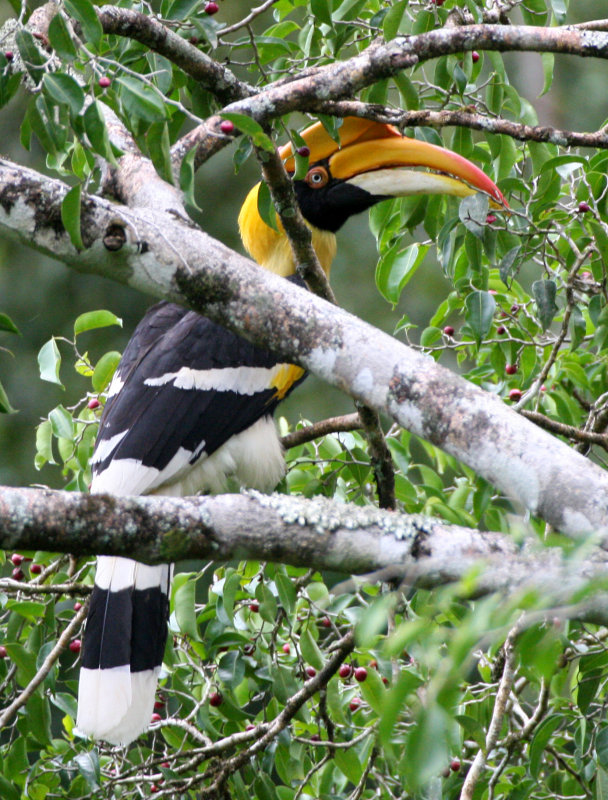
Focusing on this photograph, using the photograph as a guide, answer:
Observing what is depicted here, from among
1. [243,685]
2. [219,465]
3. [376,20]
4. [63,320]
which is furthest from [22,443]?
[376,20]

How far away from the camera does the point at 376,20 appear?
2.17 m

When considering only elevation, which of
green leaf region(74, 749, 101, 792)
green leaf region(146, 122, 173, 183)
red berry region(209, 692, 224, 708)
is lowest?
green leaf region(74, 749, 101, 792)

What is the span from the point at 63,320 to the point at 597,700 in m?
4.60

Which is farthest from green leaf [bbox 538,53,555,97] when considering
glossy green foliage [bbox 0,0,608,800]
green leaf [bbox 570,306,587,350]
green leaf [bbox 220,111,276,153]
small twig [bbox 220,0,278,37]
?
green leaf [bbox 220,111,276,153]

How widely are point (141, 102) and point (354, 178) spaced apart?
1.74 m

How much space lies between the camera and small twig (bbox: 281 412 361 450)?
2.54m

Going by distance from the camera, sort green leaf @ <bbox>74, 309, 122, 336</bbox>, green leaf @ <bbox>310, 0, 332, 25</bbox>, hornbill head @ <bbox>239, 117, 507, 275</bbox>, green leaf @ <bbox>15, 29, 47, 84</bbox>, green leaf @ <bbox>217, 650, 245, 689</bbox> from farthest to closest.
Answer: hornbill head @ <bbox>239, 117, 507, 275</bbox>, green leaf @ <bbox>74, 309, 122, 336</bbox>, green leaf @ <bbox>217, 650, 245, 689</bbox>, green leaf @ <bbox>310, 0, 332, 25</bbox>, green leaf @ <bbox>15, 29, 47, 84</bbox>

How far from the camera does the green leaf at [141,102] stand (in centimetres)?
139

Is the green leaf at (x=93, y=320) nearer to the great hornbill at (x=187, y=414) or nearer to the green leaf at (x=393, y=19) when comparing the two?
the great hornbill at (x=187, y=414)

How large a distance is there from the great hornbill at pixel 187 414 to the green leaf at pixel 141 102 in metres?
1.06

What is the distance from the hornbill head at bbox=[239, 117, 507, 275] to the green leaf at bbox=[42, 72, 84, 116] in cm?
118

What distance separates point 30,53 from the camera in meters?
1.48

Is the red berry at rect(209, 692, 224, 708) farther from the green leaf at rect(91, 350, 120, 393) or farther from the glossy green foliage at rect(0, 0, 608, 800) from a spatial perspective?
the green leaf at rect(91, 350, 120, 393)

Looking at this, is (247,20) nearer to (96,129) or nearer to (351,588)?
(96,129)
